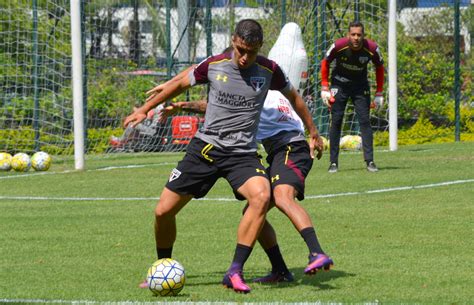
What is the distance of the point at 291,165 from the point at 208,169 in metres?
0.72

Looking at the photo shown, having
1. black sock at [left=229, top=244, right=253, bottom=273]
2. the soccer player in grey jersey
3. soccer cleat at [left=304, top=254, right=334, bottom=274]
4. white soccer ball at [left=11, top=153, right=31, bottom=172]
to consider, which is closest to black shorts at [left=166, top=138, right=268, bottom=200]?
the soccer player in grey jersey

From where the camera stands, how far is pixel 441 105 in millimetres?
24156

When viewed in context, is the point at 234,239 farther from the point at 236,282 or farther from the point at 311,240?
A: the point at 236,282

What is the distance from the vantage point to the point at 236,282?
691cm

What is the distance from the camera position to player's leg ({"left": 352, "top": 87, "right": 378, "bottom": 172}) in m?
15.1

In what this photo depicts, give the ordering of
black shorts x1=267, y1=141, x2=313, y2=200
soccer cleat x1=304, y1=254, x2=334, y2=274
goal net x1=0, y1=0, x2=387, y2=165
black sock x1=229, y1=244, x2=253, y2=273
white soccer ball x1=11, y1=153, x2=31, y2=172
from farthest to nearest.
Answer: goal net x1=0, y1=0, x2=387, y2=165, white soccer ball x1=11, y1=153, x2=31, y2=172, black shorts x1=267, y1=141, x2=313, y2=200, black sock x1=229, y1=244, x2=253, y2=273, soccer cleat x1=304, y1=254, x2=334, y2=274

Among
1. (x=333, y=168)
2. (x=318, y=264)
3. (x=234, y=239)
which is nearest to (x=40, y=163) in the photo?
(x=333, y=168)

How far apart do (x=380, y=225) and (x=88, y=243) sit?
9.19ft

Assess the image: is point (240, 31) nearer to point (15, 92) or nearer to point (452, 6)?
point (15, 92)

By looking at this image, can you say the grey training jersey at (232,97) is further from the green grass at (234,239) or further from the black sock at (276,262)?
the green grass at (234,239)

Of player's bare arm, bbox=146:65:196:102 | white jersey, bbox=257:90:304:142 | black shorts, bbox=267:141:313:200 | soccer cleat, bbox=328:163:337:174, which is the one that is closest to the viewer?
player's bare arm, bbox=146:65:196:102

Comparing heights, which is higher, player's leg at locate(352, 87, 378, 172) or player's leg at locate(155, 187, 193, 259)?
player's leg at locate(352, 87, 378, 172)

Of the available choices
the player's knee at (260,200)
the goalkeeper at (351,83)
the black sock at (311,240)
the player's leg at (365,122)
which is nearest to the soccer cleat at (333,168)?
the goalkeeper at (351,83)

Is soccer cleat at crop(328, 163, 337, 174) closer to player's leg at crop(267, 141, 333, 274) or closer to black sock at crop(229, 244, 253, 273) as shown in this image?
player's leg at crop(267, 141, 333, 274)
